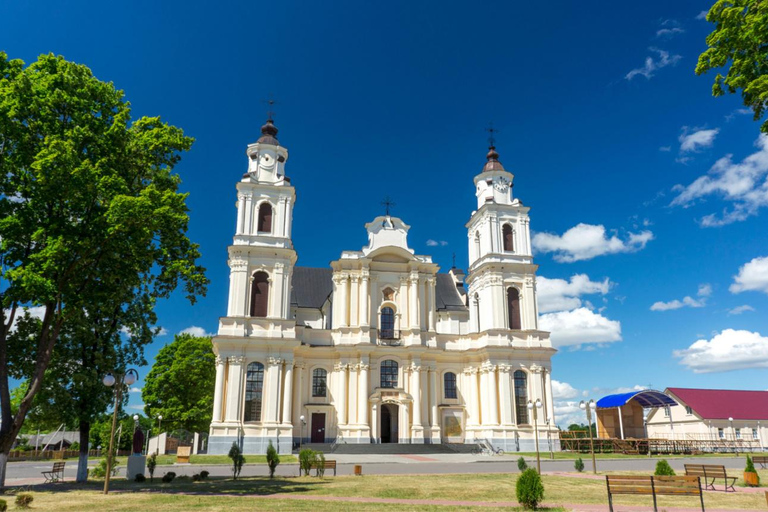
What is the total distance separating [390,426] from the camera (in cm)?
4144

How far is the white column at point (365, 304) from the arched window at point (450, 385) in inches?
292

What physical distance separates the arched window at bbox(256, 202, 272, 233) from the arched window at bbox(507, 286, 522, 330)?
61.4 feet

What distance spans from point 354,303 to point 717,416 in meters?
30.1

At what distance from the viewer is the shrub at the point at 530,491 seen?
39.2ft

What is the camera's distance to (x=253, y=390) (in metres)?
37.5

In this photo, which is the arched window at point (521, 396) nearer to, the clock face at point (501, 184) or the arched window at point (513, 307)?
the arched window at point (513, 307)

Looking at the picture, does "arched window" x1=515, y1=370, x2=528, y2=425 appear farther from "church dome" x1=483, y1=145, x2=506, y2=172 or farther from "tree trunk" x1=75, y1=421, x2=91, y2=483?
"tree trunk" x1=75, y1=421, x2=91, y2=483

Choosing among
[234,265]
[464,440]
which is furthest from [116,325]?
[464,440]

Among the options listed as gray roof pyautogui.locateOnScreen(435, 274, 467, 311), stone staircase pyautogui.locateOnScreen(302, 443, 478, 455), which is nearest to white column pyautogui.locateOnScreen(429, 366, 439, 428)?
stone staircase pyautogui.locateOnScreen(302, 443, 478, 455)

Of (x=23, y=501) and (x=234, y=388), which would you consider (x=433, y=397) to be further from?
(x=23, y=501)

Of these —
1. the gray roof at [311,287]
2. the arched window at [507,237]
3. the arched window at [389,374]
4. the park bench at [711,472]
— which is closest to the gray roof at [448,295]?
the arched window at [507,237]

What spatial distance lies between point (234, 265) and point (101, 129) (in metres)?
21.9

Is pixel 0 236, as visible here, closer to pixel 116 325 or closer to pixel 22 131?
pixel 22 131

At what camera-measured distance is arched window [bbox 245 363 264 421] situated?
37.1 m
